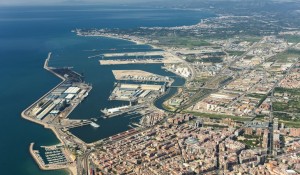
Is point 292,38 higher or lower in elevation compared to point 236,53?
higher

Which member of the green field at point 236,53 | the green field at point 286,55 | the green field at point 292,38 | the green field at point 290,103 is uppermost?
the green field at point 292,38

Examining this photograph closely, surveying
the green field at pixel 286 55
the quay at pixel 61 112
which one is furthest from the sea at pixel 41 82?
the green field at pixel 286 55

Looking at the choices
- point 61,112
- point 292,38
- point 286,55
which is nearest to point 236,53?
point 286,55

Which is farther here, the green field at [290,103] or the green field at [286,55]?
the green field at [286,55]

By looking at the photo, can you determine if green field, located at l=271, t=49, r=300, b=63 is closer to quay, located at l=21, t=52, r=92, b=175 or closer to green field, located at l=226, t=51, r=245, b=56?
green field, located at l=226, t=51, r=245, b=56

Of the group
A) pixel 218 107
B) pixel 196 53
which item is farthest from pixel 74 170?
pixel 196 53

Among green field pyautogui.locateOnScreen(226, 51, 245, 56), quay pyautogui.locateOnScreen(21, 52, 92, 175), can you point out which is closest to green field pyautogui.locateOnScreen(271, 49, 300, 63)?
green field pyautogui.locateOnScreen(226, 51, 245, 56)

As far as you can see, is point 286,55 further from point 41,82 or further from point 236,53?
point 41,82

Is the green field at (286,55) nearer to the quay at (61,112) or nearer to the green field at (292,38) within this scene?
the green field at (292,38)

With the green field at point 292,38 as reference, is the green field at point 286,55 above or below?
below

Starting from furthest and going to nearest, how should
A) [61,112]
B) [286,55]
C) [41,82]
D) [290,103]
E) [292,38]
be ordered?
[292,38] → [286,55] → [41,82] → [290,103] → [61,112]

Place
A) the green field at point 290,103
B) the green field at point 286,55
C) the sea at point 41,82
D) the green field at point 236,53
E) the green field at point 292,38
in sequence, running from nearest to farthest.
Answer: the sea at point 41,82 → the green field at point 290,103 → the green field at point 286,55 → the green field at point 236,53 → the green field at point 292,38

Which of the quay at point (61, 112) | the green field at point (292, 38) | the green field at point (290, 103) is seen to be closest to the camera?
the quay at point (61, 112)
